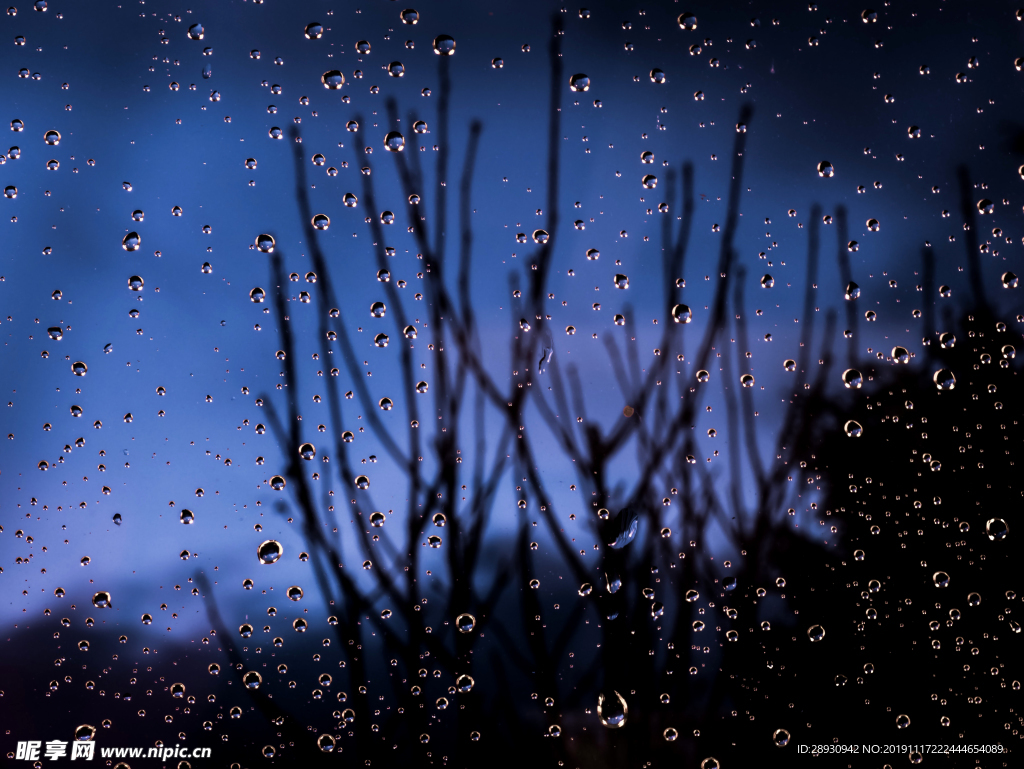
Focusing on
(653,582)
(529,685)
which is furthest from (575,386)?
(529,685)

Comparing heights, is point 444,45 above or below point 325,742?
above

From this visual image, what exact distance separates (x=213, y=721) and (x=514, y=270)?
2.64 ft

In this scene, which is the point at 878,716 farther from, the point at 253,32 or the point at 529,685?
the point at 253,32

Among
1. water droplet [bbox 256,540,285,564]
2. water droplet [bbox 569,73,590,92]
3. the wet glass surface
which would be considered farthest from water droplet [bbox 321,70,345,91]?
water droplet [bbox 256,540,285,564]

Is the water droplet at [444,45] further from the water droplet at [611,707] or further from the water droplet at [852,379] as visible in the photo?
the water droplet at [611,707]

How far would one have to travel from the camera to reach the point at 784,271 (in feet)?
2.47

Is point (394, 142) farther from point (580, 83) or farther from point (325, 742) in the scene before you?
point (325, 742)

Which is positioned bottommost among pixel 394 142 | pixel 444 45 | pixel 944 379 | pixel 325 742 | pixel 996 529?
pixel 325 742

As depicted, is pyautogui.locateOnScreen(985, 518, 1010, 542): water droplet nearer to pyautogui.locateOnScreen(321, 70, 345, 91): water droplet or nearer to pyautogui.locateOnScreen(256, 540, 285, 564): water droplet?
pyautogui.locateOnScreen(256, 540, 285, 564): water droplet

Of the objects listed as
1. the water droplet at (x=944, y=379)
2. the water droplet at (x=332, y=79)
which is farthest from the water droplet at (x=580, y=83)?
the water droplet at (x=944, y=379)

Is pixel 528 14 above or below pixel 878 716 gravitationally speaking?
above

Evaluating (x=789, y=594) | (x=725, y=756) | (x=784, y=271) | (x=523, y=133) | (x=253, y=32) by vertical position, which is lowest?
(x=725, y=756)

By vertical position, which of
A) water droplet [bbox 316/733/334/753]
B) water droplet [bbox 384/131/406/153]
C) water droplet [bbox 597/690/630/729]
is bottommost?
A: water droplet [bbox 316/733/334/753]

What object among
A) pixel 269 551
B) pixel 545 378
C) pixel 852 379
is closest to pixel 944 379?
pixel 852 379
